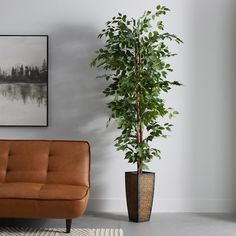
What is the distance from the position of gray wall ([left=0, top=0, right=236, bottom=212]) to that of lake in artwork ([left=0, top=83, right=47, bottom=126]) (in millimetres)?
88

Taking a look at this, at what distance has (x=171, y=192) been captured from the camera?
4.41m

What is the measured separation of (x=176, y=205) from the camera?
439cm

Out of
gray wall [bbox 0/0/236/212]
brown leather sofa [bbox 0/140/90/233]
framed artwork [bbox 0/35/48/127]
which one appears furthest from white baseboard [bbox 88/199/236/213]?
framed artwork [bbox 0/35/48/127]

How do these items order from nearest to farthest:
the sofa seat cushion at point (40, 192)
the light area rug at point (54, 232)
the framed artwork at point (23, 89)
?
the sofa seat cushion at point (40, 192)
the light area rug at point (54, 232)
the framed artwork at point (23, 89)

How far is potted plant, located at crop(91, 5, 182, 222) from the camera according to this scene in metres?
3.97

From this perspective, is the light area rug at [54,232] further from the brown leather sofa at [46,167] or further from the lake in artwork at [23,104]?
the lake in artwork at [23,104]

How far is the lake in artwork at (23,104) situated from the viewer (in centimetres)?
438

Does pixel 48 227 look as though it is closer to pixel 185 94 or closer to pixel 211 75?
pixel 185 94

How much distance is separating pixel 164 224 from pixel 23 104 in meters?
1.73

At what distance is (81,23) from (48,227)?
6.25 ft

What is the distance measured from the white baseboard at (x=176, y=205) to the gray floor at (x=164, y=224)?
0.09 meters

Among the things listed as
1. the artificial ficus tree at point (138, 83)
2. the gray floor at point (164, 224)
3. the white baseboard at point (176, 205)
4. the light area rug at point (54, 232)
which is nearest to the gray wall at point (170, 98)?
the white baseboard at point (176, 205)

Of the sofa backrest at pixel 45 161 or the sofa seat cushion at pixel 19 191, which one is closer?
the sofa seat cushion at pixel 19 191

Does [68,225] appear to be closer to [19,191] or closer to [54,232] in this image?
[54,232]
